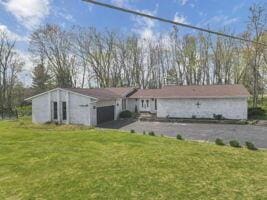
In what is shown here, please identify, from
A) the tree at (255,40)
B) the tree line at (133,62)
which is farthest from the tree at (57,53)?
the tree at (255,40)

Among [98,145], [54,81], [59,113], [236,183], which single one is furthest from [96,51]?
[236,183]

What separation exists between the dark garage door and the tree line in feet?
60.3

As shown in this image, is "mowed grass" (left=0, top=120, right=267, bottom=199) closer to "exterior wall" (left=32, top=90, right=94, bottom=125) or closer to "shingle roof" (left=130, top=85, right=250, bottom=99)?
"exterior wall" (left=32, top=90, right=94, bottom=125)

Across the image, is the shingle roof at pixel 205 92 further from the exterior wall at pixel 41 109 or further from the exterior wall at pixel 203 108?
the exterior wall at pixel 41 109

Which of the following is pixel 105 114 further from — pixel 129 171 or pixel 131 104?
pixel 129 171

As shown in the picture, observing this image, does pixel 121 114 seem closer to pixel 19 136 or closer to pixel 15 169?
pixel 19 136

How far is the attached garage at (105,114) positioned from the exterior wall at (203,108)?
17.5 ft

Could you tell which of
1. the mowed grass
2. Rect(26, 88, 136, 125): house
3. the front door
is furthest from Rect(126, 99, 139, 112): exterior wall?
the mowed grass

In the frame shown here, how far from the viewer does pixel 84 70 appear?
4791cm

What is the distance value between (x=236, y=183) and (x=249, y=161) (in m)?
3.40

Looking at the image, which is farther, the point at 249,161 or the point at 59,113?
the point at 59,113

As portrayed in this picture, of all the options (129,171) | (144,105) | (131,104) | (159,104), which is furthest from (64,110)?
(129,171)

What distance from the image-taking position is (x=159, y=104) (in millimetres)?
30766

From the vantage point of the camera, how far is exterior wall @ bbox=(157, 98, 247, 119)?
27.3m
